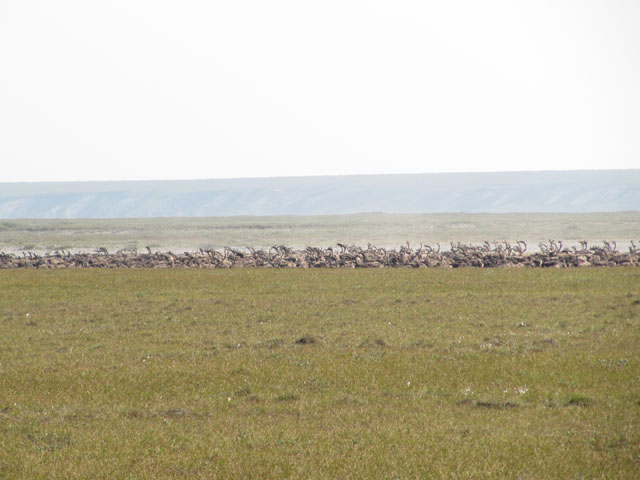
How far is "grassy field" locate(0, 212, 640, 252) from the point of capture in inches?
5182

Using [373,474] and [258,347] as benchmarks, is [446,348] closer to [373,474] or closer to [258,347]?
[258,347]

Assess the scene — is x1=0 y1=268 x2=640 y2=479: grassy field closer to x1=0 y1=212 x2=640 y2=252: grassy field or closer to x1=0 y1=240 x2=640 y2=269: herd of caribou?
x1=0 y1=240 x2=640 y2=269: herd of caribou

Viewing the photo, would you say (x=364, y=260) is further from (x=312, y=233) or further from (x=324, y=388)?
(x=312, y=233)

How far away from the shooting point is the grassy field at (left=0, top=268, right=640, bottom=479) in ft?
45.8

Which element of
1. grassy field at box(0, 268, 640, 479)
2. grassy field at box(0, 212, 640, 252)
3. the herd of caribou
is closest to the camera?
grassy field at box(0, 268, 640, 479)

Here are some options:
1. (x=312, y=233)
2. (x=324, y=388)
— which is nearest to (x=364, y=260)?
(x=324, y=388)

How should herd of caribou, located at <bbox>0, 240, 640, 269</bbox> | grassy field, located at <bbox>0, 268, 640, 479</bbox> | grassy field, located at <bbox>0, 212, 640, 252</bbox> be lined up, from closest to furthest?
1. grassy field, located at <bbox>0, 268, 640, 479</bbox>
2. herd of caribou, located at <bbox>0, 240, 640, 269</bbox>
3. grassy field, located at <bbox>0, 212, 640, 252</bbox>

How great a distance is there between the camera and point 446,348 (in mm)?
25172

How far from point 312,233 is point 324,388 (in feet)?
445

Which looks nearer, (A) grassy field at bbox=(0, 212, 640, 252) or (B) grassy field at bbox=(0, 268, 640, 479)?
(B) grassy field at bbox=(0, 268, 640, 479)

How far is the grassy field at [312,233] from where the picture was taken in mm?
131625

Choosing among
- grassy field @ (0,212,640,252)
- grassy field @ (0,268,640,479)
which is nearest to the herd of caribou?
grassy field @ (0,268,640,479)

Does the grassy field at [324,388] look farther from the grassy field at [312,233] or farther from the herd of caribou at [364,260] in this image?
the grassy field at [312,233]

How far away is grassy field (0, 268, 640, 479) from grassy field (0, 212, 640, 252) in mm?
88086
